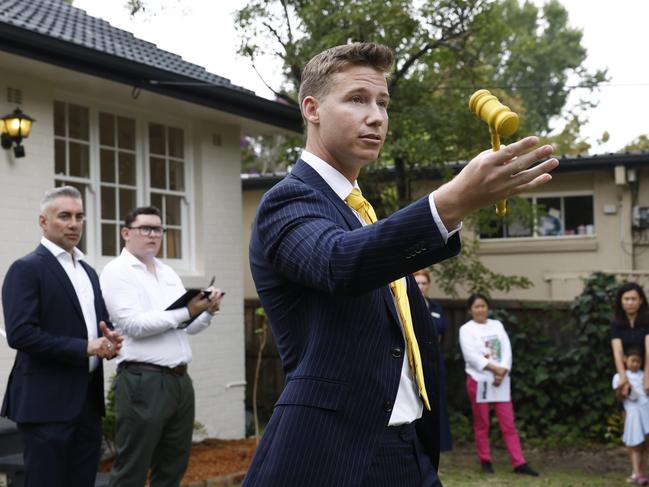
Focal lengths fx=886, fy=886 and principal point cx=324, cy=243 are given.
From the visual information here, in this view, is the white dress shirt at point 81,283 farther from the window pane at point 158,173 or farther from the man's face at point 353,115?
the window pane at point 158,173

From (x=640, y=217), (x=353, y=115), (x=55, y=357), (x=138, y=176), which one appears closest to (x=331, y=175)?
(x=353, y=115)

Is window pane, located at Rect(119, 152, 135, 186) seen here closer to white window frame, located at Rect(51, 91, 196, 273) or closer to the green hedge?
white window frame, located at Rect(51, 91, 196, 273)

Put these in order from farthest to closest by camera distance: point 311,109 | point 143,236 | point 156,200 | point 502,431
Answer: point 156,200
point 502,431
point 143,236
point 311,109

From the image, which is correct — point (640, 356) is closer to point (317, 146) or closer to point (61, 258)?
point (61, 258)

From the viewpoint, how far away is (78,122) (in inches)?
349

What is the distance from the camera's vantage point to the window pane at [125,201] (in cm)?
919

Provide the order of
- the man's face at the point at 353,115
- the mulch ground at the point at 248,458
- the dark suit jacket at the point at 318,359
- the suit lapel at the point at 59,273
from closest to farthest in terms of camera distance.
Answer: the dark suit jacket at the point at 318,359 → the man's face at the point at 353,115 → the suit lapel at the point at 59,273 → the mulch ground at the point at 248,458

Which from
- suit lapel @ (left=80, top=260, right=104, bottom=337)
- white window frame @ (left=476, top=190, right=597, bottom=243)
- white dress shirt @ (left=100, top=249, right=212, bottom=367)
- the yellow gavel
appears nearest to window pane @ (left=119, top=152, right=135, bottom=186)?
white dress shirt @ (left=100, top=249, right=212, bottom=367)

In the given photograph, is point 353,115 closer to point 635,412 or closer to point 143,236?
point 143,236

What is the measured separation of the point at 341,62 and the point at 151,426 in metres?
3.94

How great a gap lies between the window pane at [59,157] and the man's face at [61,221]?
3458mm

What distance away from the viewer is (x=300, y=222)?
6.70 ft

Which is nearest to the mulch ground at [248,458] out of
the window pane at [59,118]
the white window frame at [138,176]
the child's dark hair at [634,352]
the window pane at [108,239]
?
the child's dark hair at [634,352]

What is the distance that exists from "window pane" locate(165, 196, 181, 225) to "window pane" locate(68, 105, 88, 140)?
131 centimetres
